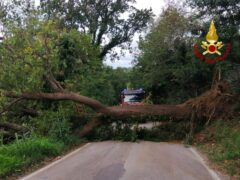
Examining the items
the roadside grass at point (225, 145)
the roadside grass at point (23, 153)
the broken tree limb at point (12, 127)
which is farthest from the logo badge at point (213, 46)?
the broken tree limb at point (12, 127)

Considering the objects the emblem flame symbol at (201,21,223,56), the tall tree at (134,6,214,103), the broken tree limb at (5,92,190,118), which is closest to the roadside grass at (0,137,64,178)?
the broken tree limb at (5,92,190,118)

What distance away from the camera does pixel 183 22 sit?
29797 millimetres

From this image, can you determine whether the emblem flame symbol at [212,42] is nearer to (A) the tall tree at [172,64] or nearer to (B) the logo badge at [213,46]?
(B) the logo badge at [213,46]

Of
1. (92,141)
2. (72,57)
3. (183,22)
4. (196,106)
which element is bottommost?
(92,141)

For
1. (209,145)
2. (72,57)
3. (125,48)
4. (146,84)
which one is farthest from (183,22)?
(209,145)

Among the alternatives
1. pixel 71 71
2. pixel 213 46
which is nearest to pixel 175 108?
pixel 213 46

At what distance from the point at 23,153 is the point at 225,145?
6.92 m

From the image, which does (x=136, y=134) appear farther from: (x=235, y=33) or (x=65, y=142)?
(x=235, y=33)

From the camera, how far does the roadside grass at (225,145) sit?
10.5 meters

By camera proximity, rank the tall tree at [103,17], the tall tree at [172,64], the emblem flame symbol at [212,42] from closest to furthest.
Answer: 1. the emblem flame symbol at [212,42]
2. the tall tree at [172,64]
3. the tall tree at [103,17]

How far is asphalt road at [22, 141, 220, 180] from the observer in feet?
30.7

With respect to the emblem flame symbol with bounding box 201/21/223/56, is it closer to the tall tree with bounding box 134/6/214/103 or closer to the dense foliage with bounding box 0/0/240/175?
the dense foliage with bounding box 0/0/240/175

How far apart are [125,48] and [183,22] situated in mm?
13664

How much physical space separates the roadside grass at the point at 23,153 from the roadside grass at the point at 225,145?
5310 millimetres
